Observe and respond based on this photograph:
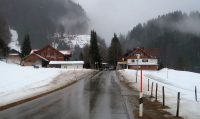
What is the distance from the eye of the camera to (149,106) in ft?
61.8

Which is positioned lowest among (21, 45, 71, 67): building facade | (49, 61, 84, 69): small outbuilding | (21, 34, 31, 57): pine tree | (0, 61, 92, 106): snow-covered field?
(0, 61, 92, 106): snow-covered field

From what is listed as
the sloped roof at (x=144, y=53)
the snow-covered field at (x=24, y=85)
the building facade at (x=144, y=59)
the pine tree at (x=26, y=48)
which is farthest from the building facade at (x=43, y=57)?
the snow-covered field at (x=24, y=85)

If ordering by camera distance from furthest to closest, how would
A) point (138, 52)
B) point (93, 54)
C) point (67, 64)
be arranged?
point (93, 54) < point (138, 52) < point (67, 64)

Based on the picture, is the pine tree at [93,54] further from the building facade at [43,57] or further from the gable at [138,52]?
the gable at [138,52]

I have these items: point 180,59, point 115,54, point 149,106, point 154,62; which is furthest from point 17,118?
point 180,59

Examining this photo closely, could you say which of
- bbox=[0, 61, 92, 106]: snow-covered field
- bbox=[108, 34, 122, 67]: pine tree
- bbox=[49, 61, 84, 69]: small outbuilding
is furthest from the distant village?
bbox=[0, 61, 92, 106]: snow-covered field

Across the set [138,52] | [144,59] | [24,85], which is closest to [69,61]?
[138,52]

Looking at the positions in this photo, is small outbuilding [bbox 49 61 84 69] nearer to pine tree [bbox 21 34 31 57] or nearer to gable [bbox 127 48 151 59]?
gable [bbox 127 48 151 59]

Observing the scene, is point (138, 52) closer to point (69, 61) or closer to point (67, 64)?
point (69, 61)

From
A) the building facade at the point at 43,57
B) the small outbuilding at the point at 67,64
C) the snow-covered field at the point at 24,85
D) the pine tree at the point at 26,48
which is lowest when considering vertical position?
the snow-covered field at the point at 24,85

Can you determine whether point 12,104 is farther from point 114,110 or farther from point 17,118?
point 114,110

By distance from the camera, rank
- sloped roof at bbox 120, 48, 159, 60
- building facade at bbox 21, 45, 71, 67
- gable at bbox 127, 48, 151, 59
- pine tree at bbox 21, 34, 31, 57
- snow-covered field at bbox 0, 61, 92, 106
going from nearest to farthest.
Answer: snow-covered field at bbox 0, 61, 92, 106, building facade at bbox 21, 45, 71, 67, gable at bbox 127, 48, 151, 59, sloped roof at bbox 120, 48, 159, 60, pine tree at bbox 21, 34, 31, 57

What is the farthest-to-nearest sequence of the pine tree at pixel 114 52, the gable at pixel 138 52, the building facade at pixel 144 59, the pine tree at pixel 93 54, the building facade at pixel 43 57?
the pine tree at pixel 114 52, the pine tree at pixel 93 54, the building facade at pixel 144 59, the gable at pixel 138 52, the building facade at pixel 43 57

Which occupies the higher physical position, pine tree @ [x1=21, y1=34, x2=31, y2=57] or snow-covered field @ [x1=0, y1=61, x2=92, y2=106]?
pine tree @ [x1=21, y1=34, x2=31, y2=57]
